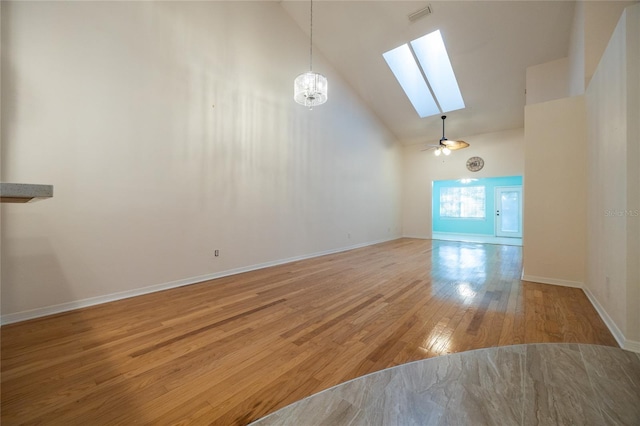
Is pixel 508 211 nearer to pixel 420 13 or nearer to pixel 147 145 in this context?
pixel 420 13

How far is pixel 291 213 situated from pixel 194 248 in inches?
73.1

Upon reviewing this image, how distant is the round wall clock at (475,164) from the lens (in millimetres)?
7363

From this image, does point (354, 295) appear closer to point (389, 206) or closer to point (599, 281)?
point (599, 281)

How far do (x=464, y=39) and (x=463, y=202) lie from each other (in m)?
7.64

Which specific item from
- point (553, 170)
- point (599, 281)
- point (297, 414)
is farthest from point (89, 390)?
point (553, 170)

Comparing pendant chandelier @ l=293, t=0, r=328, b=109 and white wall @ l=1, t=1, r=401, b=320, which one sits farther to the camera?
pendant chandelier @ l=293, t=0, r=328, b=109

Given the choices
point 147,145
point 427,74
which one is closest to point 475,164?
point 427,74

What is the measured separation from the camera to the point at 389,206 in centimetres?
799

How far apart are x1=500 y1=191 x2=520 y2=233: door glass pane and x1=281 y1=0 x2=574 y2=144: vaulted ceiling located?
164 inches

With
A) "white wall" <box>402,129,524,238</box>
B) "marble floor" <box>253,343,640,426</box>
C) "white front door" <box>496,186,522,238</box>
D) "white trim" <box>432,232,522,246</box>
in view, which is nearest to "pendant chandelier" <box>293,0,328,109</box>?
"marble floor" <box>253,343,640,426</box>

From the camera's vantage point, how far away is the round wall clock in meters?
7.36

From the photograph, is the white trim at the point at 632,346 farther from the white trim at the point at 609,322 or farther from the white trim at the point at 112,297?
the white trim at the point at 112,297

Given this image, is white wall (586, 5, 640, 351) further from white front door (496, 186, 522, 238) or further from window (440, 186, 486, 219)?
window (440, 186, 486, 219)

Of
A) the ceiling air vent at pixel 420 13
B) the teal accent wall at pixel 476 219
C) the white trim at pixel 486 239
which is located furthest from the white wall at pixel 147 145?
the teal accent wall at pixel 476 219
